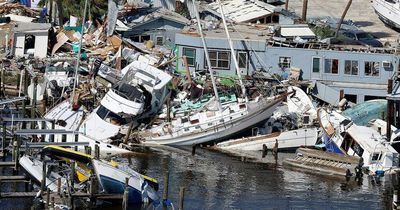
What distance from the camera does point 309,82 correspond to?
9075 centimetres

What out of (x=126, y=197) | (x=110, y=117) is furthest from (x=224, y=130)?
(x=126, y=197)

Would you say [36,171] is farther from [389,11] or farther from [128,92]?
[389,11]

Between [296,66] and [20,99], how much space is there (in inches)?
763

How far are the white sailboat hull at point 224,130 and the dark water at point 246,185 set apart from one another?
111cm

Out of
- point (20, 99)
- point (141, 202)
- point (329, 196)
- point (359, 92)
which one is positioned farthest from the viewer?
point (359, 92)

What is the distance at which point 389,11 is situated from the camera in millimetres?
110750

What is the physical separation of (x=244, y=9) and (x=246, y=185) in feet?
112

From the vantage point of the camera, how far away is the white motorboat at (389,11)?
110 metres

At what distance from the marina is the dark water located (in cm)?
12

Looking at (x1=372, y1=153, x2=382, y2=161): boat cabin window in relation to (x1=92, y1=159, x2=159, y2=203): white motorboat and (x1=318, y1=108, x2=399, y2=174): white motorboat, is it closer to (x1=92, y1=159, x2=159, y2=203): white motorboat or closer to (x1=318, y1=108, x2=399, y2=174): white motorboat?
(x1=318, y1=108, x2=399, y2=174): white motorboat

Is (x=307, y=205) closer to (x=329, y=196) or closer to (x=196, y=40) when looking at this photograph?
(x=329, y=196)

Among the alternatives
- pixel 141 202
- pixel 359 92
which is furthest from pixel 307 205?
pixel 359 92

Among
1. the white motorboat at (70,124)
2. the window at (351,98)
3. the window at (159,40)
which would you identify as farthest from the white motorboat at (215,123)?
the window at (159,40)

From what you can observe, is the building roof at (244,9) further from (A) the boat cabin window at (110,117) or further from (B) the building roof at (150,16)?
(A) the boat cabin window at (110,117)
